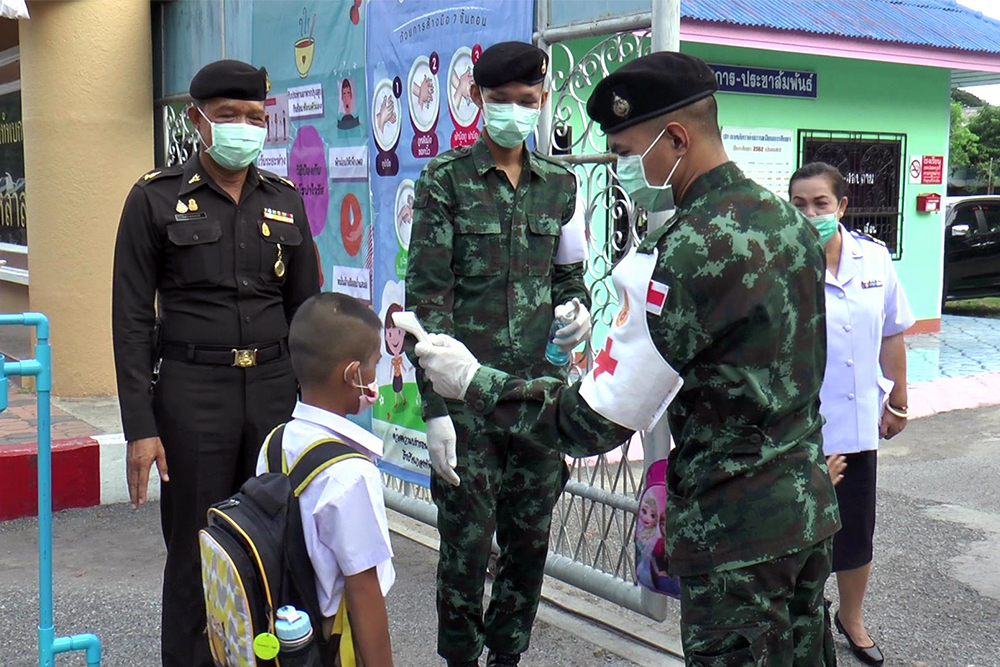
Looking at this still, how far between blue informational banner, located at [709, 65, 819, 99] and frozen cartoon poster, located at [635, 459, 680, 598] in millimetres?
7627

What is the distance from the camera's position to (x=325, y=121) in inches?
216

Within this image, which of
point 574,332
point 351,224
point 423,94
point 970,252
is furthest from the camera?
point 970,252

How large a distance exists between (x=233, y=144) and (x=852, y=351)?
2.11 m

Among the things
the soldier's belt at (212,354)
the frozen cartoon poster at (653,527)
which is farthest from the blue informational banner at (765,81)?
the frozen cartoon poster at (653,527)

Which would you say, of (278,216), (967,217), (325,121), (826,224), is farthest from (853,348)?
(967,217)

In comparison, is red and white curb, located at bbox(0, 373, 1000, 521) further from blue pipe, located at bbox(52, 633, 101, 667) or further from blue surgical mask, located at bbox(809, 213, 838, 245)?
blue pipe, located at bbox(52, 633, 101, 667)

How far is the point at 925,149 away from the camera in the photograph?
12.0 metres

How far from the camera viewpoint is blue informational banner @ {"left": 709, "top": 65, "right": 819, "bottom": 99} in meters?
10.1

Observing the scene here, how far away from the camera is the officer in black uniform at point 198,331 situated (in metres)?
3.21

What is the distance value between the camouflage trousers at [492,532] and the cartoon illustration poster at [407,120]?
4.02ft

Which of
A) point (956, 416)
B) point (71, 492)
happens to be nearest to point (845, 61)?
point (956, 416)

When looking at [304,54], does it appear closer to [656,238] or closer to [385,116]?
[385,116]

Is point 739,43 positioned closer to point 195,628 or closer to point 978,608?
point 978,608

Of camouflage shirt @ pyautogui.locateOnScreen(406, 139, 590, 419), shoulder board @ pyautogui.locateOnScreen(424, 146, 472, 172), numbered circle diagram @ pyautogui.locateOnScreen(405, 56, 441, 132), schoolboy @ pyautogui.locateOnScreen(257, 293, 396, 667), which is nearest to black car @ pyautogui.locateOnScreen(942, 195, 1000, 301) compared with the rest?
numbered circle diagram @ pyautogui.locateOnScreen(405, 56, 441, 132)
